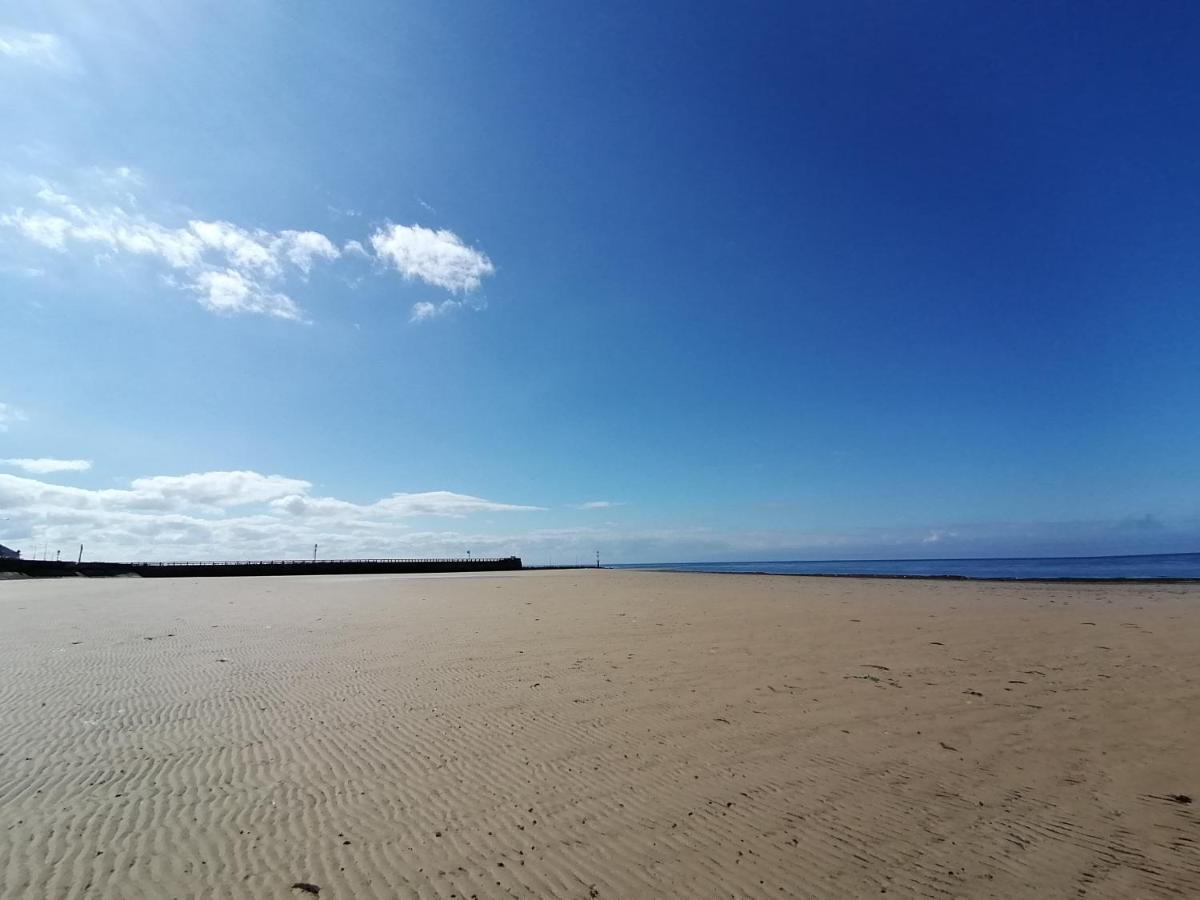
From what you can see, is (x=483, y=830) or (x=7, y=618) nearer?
(x=483, y=830)

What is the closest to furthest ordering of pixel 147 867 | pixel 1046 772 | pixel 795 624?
1. pixel 147 867
2. pixel 1046 772
3. pixel 795 624

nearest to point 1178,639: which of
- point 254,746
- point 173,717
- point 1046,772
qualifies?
point 1046,772

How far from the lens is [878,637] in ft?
42.7

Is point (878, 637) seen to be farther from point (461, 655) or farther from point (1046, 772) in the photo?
point (461, 655)

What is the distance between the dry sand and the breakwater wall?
76.4 meters

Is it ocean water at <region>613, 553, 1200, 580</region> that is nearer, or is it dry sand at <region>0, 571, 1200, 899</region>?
dry sand at <region>0, 571, 1200, 899</region>

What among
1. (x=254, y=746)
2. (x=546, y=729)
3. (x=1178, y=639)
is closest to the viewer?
(x=254, y=746)

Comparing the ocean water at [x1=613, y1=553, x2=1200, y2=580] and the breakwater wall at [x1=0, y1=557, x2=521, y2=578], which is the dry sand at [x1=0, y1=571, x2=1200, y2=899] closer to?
the ocean water at [x1=613, y1=553, x2=1200, y2=580]

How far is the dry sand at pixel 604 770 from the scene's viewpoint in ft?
12.8

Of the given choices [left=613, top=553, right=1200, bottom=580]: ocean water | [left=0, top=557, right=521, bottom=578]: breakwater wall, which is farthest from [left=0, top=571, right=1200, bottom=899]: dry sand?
[left=0, top=557, right=521, bottom=578]: breakwater wall

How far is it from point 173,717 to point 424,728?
336 centimetres

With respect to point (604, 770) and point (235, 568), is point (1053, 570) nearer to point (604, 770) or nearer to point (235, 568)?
point (604, 770)

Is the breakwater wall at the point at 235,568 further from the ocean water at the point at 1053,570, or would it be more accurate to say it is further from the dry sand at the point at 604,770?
the dry sand at the point at 604,770

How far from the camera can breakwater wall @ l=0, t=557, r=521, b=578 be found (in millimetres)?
67250
